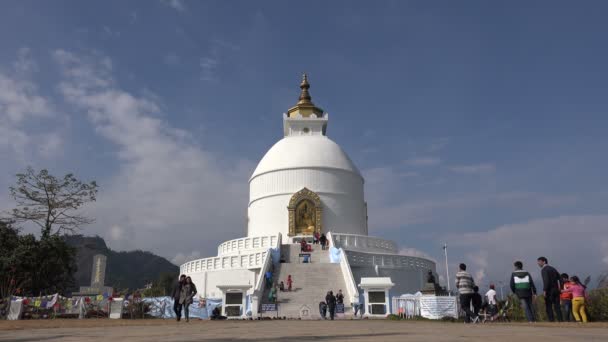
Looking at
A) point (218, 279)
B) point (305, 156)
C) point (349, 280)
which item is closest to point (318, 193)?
point (305, 156)

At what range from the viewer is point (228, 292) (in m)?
20.8

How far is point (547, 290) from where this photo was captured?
12500 mm

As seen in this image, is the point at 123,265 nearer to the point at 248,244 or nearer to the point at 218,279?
the point at 248,244

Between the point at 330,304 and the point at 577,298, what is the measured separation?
8603 mm

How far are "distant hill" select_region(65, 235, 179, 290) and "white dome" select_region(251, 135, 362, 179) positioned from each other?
70337 millimetres

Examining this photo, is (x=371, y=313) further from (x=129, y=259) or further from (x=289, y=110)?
(x=129, y=259)

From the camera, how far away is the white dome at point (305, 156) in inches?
1471

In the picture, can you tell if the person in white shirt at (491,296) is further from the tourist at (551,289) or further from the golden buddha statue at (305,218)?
the golden buddha statue at (305,218)

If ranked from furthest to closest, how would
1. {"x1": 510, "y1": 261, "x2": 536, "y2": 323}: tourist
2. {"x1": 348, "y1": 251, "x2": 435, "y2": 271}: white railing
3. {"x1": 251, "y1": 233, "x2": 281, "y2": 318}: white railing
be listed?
{"x1": 348, "y1": 251, "x2": 435, "y2": 271}: white railing, {"x1": 251, "y1": 233, "x2": 281, "y2": 318}: white railing, {"x1": 510, "y1": 261, "x2": 536, "y2": 323}: tourist

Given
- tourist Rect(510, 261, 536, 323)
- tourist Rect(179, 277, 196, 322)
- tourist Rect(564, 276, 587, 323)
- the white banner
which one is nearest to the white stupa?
the white banner

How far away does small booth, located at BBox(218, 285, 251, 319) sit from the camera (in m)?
20.4

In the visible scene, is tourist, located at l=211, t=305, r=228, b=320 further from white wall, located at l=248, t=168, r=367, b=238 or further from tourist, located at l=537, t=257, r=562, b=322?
white wall, located at l=248, t=168, r=367, b=238

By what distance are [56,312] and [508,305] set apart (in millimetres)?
16874

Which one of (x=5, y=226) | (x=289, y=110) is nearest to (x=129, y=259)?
(x=289, y=110)
